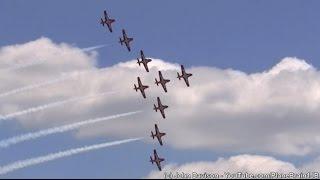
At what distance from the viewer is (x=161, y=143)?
183625mm

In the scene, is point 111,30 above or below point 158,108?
above

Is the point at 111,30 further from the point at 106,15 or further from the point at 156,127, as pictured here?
the point at 156,127

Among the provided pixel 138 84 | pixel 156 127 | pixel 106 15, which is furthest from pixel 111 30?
pixel 156 127

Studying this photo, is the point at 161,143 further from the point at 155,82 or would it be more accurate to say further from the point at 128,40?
the point at 128,40

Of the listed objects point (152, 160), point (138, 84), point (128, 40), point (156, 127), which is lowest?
point (152, 160)

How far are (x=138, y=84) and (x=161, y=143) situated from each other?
870 inches

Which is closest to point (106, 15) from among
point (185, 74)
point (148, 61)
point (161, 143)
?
point (148, 61)

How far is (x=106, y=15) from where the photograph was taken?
186m

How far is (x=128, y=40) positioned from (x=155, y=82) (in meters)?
18.0

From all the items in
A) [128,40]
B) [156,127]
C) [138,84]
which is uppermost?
[128,40]

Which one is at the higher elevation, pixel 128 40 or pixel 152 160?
pixel 128 40

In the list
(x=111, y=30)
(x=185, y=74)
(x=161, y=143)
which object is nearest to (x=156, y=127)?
(x=161, y=143)

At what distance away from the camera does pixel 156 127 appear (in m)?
186

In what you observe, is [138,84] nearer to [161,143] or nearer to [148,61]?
[148,61]
